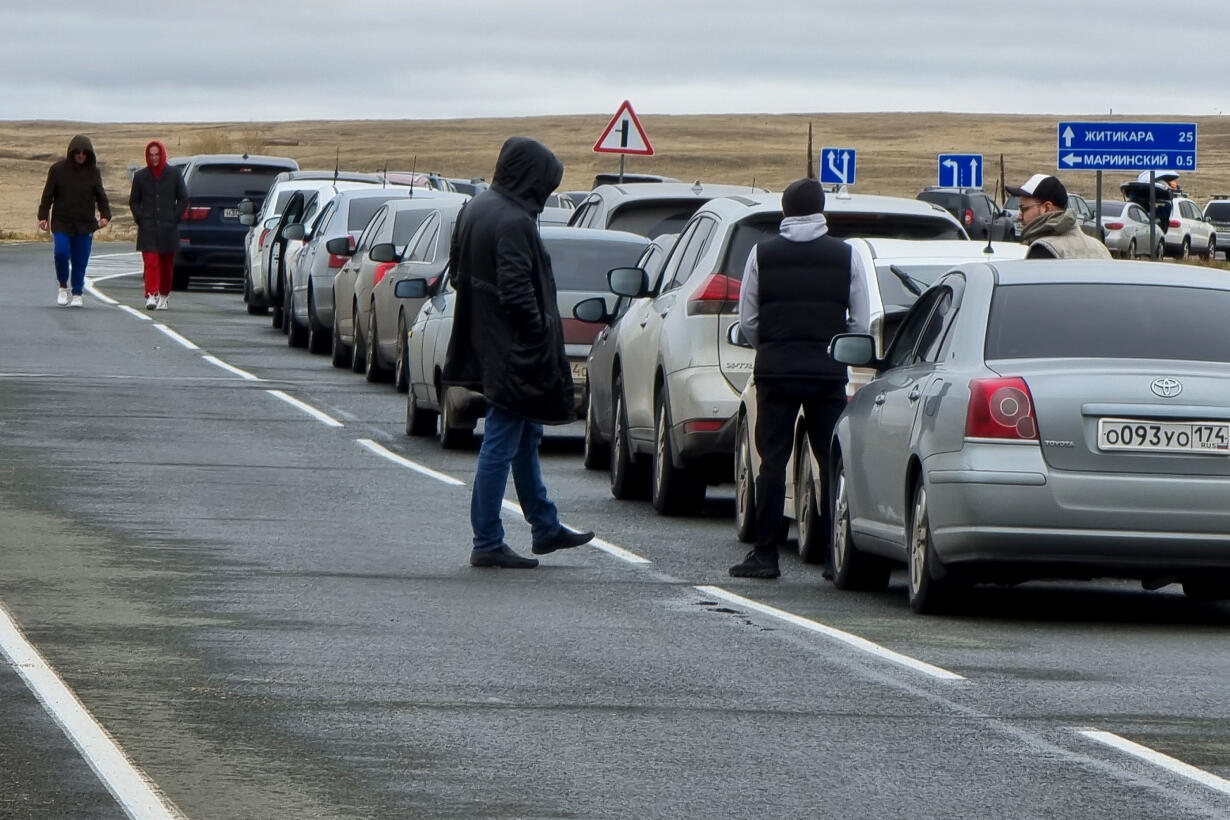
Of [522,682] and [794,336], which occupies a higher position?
[794,336]

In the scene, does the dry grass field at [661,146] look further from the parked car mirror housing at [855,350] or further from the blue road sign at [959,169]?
the parked car mirror housing at [855,350]

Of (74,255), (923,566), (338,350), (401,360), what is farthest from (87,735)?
(74,255)

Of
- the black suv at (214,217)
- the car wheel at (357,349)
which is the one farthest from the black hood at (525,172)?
the black suv at (214,217)

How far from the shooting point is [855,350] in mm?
11336

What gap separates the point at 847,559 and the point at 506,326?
1791 millimetres

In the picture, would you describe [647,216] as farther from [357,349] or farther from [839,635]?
[839,635]

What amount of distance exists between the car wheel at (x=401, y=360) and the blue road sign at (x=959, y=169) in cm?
2312

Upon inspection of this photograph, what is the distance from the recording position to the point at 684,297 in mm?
14094

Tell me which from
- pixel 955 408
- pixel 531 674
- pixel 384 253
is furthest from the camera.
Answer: pixel 384 253

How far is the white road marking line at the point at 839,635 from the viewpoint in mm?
8977

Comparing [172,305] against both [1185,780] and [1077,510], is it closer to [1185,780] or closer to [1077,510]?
[1077,510]

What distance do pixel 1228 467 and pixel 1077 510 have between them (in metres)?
0.58

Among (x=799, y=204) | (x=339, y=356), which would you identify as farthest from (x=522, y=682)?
(x=339, y=356)

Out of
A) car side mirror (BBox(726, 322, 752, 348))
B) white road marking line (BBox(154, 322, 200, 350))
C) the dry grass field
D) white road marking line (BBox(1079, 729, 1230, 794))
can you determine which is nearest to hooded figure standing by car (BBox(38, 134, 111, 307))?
white road marking line (BBox(154, 322, 200, 350))
